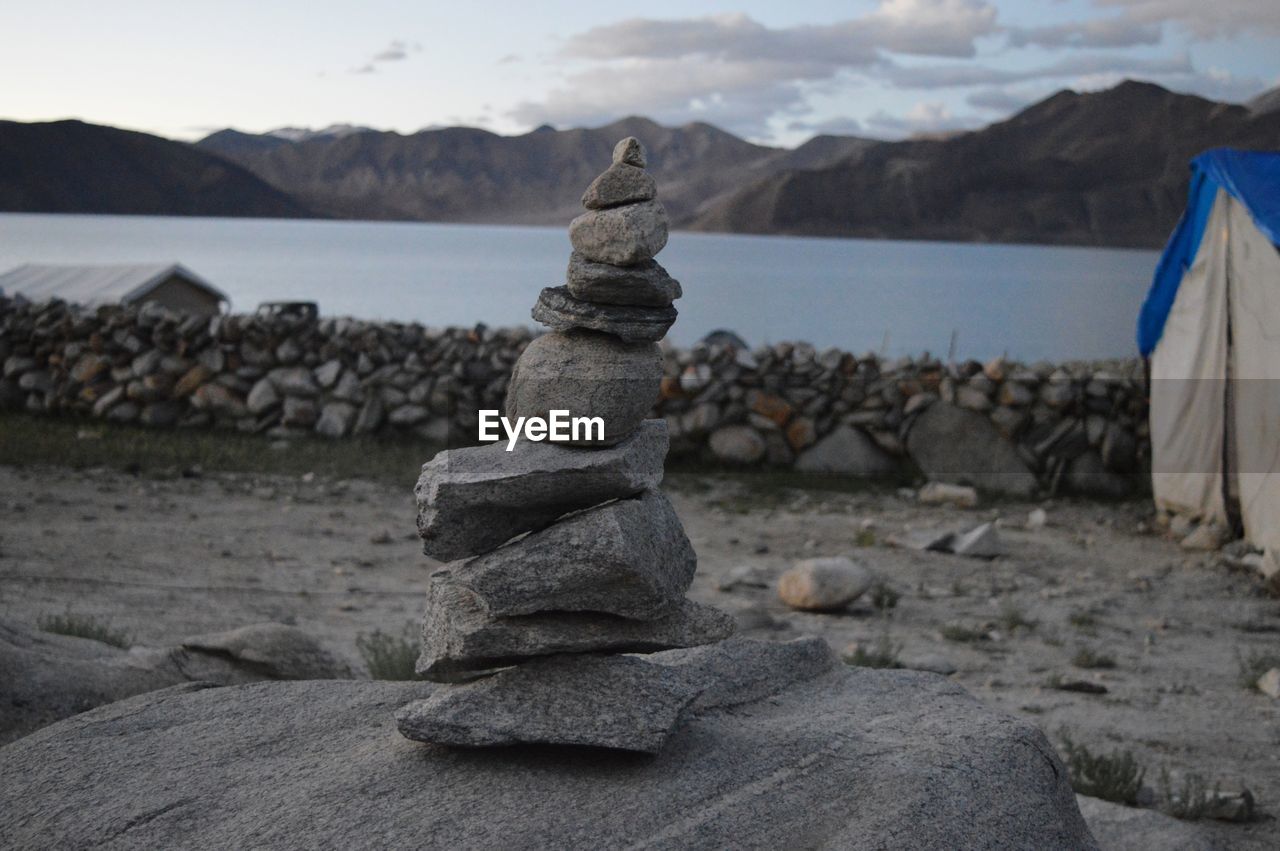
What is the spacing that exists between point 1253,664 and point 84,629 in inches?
281

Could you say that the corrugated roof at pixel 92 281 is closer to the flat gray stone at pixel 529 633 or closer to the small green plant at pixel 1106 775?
the flat gray stone at pixel 529 633

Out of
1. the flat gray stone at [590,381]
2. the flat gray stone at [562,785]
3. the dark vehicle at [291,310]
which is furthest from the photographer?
the dark vehicle at [291,310]

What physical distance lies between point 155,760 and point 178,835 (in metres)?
0.62

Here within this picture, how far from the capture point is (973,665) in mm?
7512

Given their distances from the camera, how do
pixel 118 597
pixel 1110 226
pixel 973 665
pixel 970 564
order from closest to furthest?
pixel 973 665, pixel 118 597, pixel 970 564, pixel 1110 226

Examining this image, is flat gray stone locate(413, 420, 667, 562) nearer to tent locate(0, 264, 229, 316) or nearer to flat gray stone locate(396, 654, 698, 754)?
flat gray stone locate(396, 654, 698, 754)

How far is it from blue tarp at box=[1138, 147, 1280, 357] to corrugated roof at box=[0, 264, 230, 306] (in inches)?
531

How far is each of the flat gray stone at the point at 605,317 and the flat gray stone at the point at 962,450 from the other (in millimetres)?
9493

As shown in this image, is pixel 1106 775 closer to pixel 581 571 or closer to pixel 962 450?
pixel 581 571

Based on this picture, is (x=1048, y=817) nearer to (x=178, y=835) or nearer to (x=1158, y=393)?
(x=178, y=835)

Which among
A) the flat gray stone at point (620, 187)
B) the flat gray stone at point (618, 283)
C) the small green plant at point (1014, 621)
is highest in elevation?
the flat gray stone at point (620, 187)

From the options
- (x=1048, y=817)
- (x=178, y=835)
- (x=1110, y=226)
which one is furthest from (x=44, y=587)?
(x=1110, y=226)

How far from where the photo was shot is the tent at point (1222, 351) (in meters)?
10.2

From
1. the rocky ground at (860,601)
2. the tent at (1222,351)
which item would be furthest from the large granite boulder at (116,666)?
the tent at (1222,351)
